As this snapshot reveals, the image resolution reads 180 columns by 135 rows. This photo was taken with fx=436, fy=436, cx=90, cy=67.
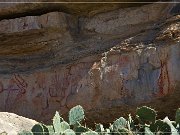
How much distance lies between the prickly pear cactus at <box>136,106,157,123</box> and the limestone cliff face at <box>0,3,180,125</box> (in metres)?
4.00

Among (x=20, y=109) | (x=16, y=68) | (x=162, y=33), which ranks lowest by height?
(x=20, y=109)

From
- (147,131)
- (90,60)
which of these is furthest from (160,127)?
(90,60)

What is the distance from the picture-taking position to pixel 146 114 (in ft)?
12.8

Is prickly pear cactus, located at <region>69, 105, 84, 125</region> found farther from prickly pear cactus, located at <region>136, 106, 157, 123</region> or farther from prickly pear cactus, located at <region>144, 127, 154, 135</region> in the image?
prickly pear cactus, located at <region>144, 127, 154, 135</region>

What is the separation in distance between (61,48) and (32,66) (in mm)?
783

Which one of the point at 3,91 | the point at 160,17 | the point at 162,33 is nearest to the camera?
the point at 162,33

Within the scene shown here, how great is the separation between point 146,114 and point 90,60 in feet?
16.7

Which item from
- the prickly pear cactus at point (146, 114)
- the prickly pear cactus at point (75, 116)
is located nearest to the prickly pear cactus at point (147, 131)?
the prickly pear cactus at point (146, 114)

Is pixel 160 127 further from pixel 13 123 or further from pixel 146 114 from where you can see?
pixel 13 123

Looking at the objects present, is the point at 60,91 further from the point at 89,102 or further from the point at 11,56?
the point at 11,56

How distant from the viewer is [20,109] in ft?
30.5

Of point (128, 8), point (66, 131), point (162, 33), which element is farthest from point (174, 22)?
point (66, 131)

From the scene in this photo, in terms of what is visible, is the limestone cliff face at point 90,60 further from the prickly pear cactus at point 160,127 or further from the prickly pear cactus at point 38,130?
the prickly pear cactus at point 38,130

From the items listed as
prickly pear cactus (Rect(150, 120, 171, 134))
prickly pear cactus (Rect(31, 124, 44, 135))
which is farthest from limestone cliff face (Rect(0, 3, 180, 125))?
prickly pear cactus (Rect(31, 124, 44, 135))
